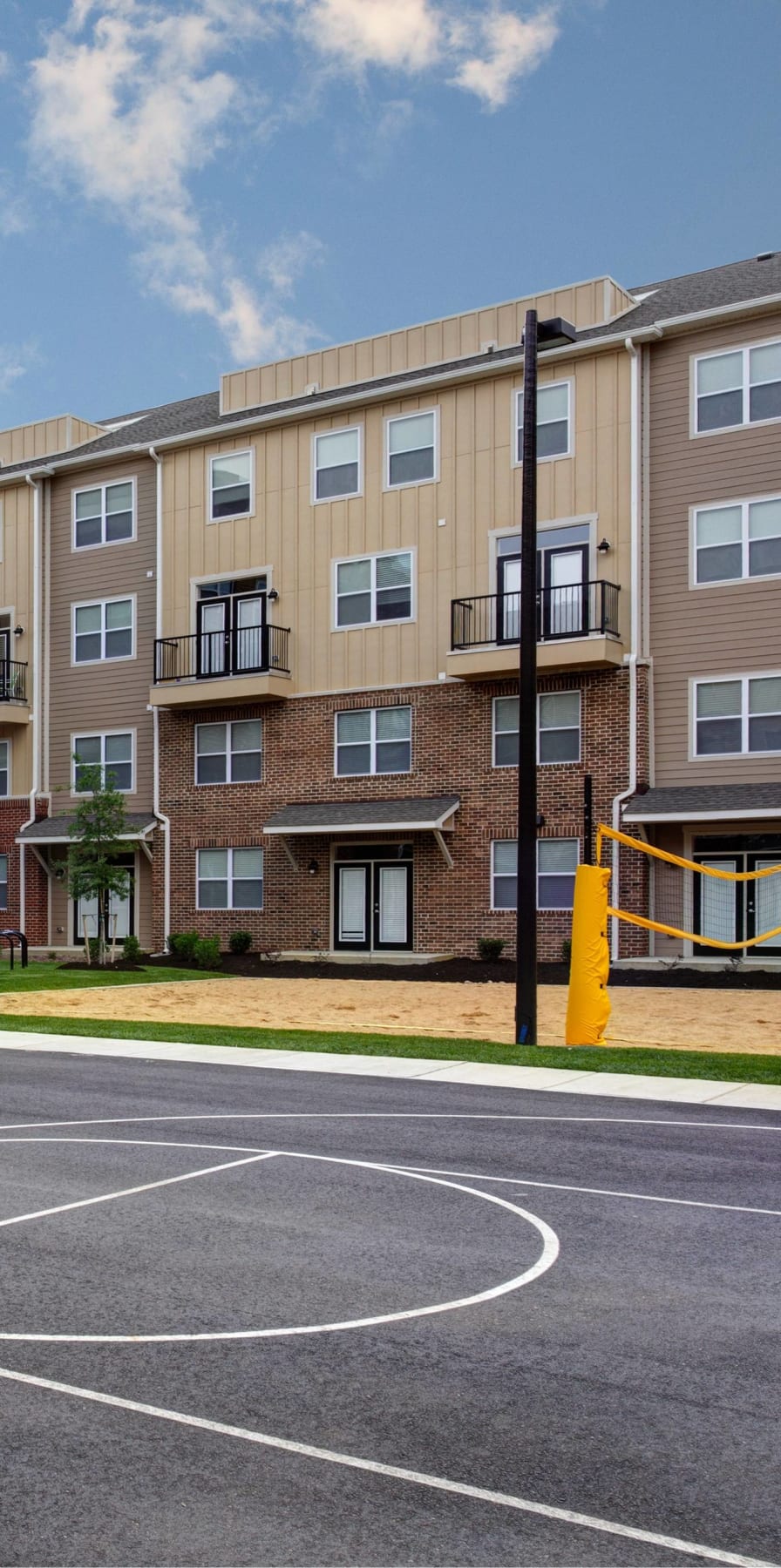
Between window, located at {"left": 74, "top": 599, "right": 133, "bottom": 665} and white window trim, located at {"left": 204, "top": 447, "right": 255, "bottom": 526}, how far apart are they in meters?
3.00

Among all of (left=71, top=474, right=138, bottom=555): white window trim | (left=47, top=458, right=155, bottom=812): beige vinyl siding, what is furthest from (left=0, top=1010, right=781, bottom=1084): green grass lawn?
(left=71, top=474, right=138, bottom=555): white window trim

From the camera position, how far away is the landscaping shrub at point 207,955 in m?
31.4

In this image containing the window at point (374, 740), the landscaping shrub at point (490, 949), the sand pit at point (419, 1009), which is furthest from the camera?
the window at point (374, 740)

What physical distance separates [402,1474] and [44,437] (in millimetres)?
38887

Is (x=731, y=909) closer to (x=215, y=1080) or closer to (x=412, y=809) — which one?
(x=412, y=809)

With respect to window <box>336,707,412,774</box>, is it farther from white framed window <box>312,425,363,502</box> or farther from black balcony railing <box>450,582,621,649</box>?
white framed window <box>312,425,363,502</box>

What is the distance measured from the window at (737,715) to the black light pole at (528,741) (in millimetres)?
11884

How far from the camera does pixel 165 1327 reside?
6.09 m

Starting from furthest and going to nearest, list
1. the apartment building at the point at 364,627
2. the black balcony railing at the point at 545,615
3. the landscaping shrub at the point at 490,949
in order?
the landscaping shrub at the point at 490,949
the apartment building at the point at 364,627
the black balcony railing at the point at 545,615

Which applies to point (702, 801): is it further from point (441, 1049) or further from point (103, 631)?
point (103, 631)

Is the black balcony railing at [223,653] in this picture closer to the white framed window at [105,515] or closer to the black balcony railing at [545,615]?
the white framed window at [105,515]

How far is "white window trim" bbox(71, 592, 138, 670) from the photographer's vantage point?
36.6 metres

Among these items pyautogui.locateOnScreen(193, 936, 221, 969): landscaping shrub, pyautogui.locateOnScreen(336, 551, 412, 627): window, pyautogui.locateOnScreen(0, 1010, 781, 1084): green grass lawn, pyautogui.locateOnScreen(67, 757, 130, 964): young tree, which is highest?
pyautogui.locateOnScreen(336, 551, 412, 627): window

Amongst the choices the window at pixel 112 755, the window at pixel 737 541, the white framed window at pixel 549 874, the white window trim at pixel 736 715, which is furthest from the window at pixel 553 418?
the window at pixel 112 755
